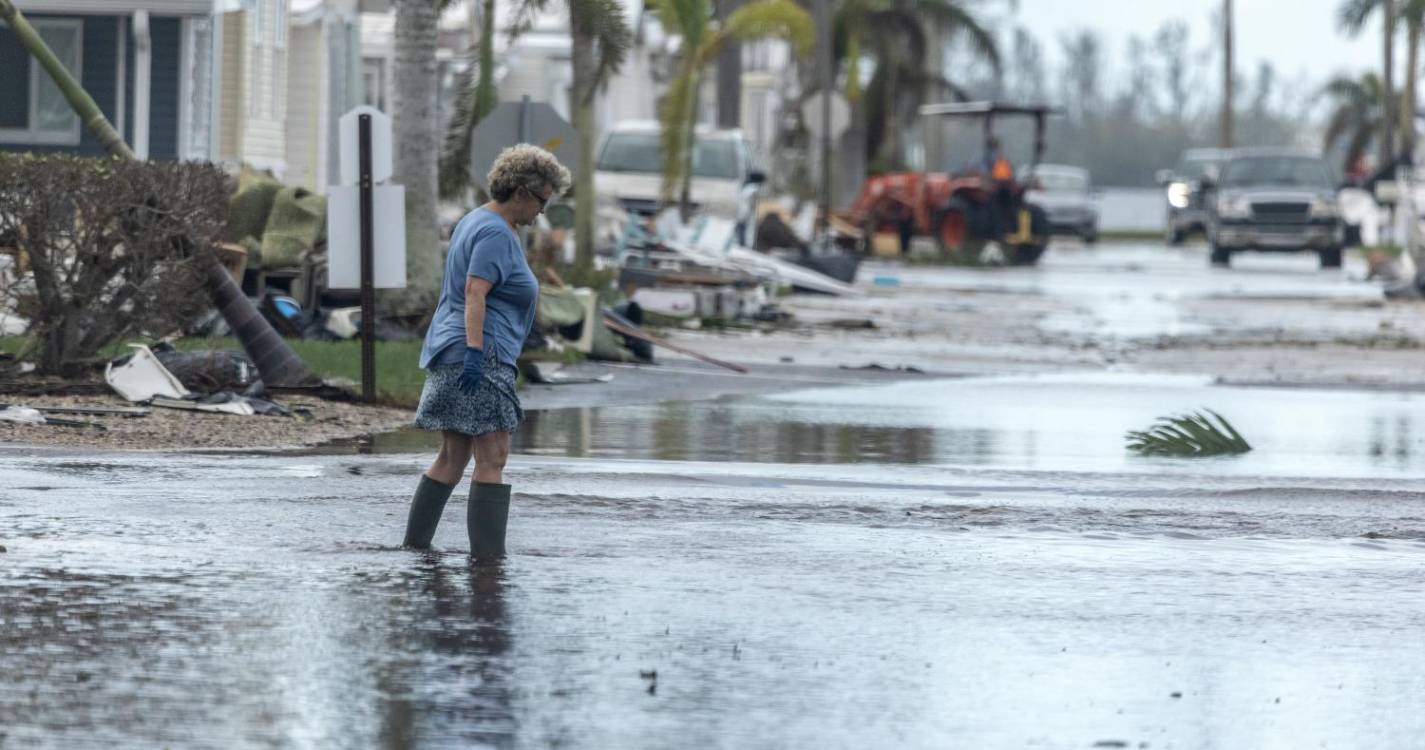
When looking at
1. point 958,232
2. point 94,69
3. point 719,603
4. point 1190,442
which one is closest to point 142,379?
point 1190,442

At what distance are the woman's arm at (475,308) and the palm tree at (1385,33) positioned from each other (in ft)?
171

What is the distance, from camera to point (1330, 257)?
50.1 m

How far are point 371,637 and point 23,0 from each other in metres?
20.5

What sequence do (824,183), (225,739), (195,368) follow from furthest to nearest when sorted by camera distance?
(824,183), (195,368), (225,739)

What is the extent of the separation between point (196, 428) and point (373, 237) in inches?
79.5

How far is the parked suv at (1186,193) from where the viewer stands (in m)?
63.3

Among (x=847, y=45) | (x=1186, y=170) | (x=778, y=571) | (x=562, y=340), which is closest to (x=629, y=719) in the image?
(x=778, y=571)

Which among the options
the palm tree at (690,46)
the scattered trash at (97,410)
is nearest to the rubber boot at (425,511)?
the scattered trash at (97,410)

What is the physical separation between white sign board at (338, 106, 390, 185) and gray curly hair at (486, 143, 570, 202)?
568 cm

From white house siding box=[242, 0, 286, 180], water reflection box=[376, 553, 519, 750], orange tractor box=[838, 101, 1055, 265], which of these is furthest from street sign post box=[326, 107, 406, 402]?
orange tractor box=[838, 101, 1055, 265]

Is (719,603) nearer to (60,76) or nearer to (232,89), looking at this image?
(60,76)

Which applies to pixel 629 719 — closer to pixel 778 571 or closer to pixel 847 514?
pixel 778 571

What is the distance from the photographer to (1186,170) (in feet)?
228

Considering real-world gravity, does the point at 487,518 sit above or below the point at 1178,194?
below
